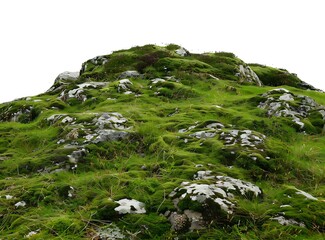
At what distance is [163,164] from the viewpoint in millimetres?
10633

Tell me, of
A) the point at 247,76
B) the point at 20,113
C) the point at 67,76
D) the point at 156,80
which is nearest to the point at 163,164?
the point at 20,113

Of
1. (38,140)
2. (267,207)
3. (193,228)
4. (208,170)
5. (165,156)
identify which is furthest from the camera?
(38,140)

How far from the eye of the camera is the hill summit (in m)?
7.59

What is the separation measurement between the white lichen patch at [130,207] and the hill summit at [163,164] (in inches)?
0.9

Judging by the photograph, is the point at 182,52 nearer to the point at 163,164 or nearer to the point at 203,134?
the point at 203,134

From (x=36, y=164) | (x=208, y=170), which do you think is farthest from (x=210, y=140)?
(x=36, y=164)

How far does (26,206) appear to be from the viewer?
28.9 feet

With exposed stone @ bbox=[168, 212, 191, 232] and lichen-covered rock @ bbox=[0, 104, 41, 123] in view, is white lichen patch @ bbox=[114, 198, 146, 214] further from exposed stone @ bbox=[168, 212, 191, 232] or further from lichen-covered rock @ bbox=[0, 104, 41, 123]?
lichen-covered rock @ bbox=[0, 104, 41, 123]

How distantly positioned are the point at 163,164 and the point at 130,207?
2.68m

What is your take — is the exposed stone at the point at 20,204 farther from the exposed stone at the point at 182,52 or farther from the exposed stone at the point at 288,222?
the exposed stone at the point at 182,52

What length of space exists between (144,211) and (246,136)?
5.30 m

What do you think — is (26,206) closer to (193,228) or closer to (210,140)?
(193,228)

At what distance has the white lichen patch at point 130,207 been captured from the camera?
317 inches

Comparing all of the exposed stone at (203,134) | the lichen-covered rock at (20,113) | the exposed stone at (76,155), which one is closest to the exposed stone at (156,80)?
the lichen-covered rock at (20,113)
